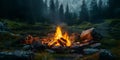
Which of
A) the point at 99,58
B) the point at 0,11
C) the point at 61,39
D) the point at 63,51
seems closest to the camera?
the point at 99,58

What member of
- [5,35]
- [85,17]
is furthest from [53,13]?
[5,35]

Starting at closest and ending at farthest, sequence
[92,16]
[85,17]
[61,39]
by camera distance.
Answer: [61,39] → [92,16] → [85,17]

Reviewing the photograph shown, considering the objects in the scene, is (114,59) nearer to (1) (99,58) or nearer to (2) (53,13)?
(1) (99,58)

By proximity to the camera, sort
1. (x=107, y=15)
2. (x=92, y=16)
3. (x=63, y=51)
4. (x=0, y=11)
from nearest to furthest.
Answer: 1. (x=63, y=51)
2. (x=0, y=11)
3. (x=107, y=15)
4. (x=92, y=16)

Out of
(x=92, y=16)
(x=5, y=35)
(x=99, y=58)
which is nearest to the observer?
(x=99, y=58)

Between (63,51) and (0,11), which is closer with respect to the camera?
(63,51)

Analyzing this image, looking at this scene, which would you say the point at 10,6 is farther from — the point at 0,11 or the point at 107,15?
the point at 107,15

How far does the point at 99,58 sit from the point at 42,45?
11505mm

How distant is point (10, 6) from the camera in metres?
99.3

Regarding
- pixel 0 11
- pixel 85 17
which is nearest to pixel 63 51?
pixel 0 11

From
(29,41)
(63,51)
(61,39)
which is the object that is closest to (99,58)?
(63,51)

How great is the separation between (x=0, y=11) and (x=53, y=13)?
2624 inches

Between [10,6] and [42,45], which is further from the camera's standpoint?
[10,6]

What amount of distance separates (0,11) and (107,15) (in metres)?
49.0
